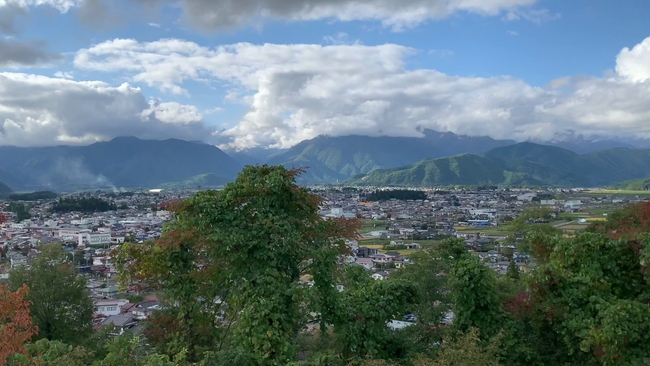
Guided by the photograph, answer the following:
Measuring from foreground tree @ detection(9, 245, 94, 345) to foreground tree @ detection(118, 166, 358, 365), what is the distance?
761 centimetres

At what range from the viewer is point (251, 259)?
23.8 feet

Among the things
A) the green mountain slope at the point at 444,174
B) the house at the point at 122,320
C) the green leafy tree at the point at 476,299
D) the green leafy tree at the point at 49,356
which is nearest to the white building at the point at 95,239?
the house at the point at 122,320

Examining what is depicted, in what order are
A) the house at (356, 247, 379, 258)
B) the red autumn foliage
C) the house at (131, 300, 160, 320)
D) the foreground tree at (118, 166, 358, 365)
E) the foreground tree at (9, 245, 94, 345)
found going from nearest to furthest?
the red autumn foliage, the foreground tree at (118, 166, 358, 365), the foreground tree at (9, 245, 94, 345), the house at (131, 300, 160, 320), the house at (356, 247, 379, 258)

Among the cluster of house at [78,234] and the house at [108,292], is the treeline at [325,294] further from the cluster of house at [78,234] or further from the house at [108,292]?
the house at [108,292]

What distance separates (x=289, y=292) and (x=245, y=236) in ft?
3.77

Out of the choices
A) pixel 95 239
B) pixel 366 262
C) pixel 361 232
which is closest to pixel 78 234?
pixel 95 239

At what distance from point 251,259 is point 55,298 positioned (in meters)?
9.74

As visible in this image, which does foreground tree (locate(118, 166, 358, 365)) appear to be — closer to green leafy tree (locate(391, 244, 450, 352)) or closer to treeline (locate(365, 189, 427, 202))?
green leafy tree (locate(391, 244, 450, 352))

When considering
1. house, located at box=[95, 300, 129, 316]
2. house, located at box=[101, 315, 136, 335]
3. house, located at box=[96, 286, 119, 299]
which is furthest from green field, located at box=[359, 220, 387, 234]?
house, located at box=[101, 315, 136, 335]

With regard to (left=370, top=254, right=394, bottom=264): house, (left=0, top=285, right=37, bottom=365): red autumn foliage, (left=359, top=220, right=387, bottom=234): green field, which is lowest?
(left=359, top=220, right=387, bottom=234): green field

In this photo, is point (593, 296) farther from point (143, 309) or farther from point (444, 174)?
point (444, 174)

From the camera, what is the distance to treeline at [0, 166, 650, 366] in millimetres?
6582

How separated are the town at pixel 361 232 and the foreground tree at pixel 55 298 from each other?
0.94m

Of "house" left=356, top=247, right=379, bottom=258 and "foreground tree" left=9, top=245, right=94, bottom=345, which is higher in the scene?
"foreground tree" left=9, top=245, right=94, bottom=345
